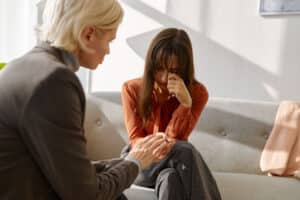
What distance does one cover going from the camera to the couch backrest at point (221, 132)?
223cm

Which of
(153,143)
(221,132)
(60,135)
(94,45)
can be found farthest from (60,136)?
(221,132)

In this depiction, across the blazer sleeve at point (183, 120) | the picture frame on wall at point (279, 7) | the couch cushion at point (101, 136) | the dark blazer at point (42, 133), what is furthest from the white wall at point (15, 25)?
the dark blazer at point (42, 133)

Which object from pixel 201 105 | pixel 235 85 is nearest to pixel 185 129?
pixel 201 105

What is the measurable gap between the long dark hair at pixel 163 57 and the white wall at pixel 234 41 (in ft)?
1.98

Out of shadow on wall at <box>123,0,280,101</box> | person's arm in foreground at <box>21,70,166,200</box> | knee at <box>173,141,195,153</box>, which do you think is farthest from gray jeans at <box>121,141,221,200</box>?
shadow on wall at <box>123,0,280,101</box>

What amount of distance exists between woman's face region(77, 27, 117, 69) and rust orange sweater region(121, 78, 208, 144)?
2.58 ft

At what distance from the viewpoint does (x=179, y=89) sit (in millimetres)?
1854

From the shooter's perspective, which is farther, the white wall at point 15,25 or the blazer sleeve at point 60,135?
the white wall at point 15,25

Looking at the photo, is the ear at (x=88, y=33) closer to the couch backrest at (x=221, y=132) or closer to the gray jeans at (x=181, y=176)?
the gray jeans at (x=181, y=176)

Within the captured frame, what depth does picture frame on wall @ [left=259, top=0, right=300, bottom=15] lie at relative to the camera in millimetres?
2311

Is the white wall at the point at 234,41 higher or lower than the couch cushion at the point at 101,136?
higher

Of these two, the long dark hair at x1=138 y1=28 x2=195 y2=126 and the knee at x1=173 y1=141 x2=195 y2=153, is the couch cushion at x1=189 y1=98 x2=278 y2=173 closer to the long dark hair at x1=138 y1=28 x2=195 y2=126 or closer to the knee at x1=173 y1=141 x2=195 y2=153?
the long dark hair at x1=138 y1=28 x2=195 y2=126

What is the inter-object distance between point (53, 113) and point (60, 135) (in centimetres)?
5

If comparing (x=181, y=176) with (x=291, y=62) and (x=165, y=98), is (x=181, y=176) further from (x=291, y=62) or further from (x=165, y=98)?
(x=291, y=62)
